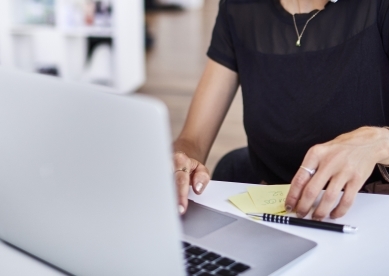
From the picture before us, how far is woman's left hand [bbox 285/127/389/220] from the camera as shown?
92 cm

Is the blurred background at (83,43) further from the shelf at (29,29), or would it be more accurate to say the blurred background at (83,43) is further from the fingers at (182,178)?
the fingers at (182,178)

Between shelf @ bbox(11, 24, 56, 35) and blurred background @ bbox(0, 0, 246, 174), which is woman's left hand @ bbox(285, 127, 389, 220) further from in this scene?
shelf @ bbox(11, 24, 56, 35)

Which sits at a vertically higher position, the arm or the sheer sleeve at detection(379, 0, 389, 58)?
the sheer sleeve at detection(379, 0, 389, 58)

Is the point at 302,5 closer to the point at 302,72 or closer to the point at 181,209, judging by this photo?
the point at 302,72

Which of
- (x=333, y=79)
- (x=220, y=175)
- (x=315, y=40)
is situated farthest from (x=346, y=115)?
(x=220, y=175)

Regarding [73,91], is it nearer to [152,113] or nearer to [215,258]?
[152,113]

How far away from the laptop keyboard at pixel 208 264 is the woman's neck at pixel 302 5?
813 millimetres

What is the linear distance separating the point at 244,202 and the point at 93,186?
18.2 inches

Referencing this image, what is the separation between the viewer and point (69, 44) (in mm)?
4480

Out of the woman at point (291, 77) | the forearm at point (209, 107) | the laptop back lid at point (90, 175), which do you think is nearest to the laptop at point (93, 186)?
the laptop back lid at point (90, 175)

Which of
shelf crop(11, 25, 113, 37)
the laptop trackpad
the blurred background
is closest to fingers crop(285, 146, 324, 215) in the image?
→ the laptop trackpad

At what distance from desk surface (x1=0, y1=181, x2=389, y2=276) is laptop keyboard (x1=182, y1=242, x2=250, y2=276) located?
78 millimetres

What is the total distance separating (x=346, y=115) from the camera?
136 cm

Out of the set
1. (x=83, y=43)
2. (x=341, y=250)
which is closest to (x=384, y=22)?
(x=341, y=250)
